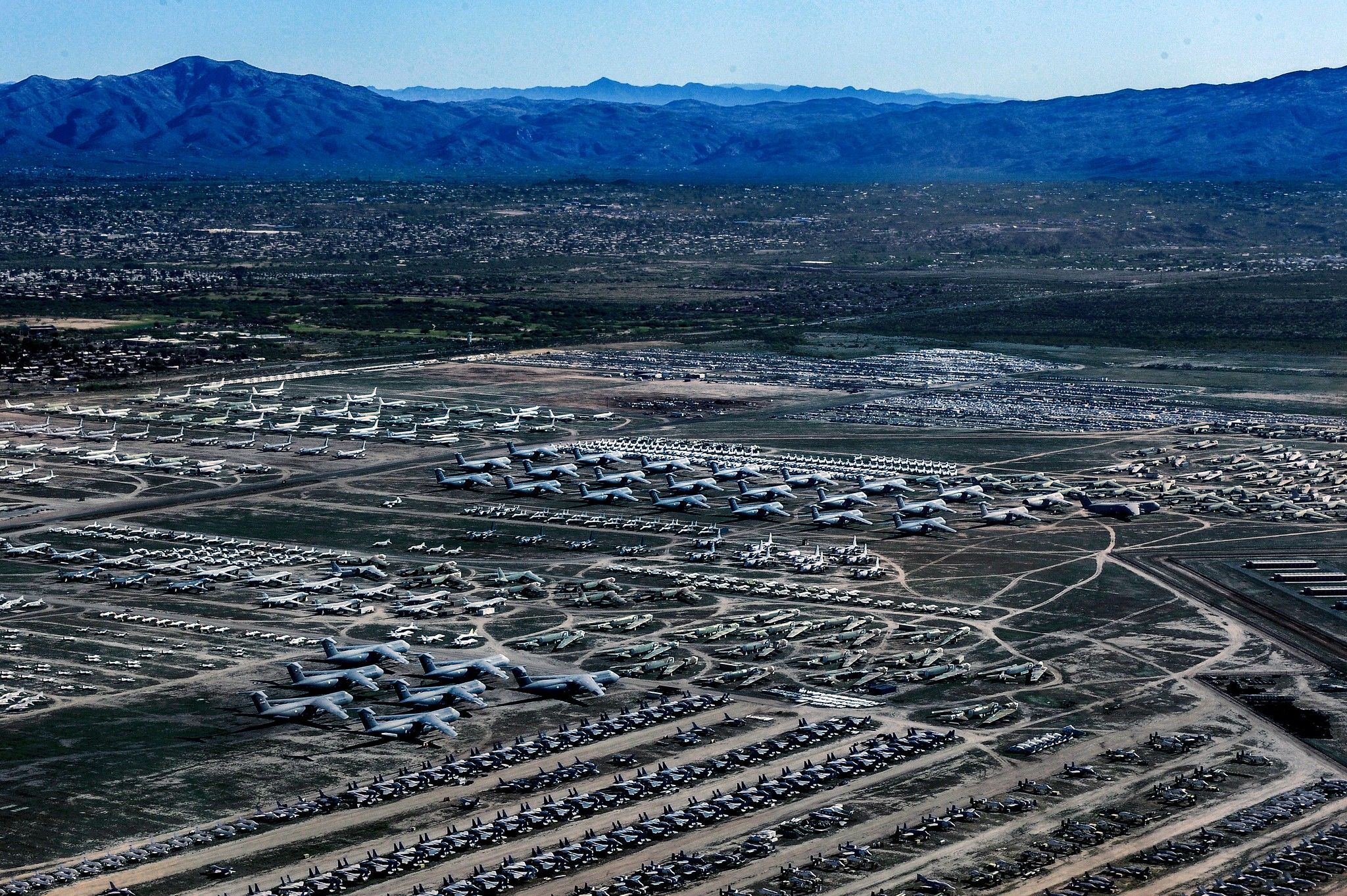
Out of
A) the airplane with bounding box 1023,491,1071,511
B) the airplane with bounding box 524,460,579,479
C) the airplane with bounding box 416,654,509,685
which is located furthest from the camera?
the airplane with bounding box 524,460,579,479

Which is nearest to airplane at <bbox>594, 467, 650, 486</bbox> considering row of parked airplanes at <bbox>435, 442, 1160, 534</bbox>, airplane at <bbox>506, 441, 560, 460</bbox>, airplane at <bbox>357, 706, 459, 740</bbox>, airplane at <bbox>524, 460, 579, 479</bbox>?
row of parked airplanes at <bbox>435, 442, 1160, 534</bbox>

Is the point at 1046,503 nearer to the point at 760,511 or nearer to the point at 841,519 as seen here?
the point at 841,519

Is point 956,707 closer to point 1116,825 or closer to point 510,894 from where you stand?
point 1116,825

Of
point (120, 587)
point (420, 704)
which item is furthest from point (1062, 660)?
point (120, 587)

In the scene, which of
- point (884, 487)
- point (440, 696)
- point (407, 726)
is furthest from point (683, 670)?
Answer: point (884, 487)

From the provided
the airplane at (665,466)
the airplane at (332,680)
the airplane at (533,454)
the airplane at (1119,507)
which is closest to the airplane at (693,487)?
the airplane at (665,466)

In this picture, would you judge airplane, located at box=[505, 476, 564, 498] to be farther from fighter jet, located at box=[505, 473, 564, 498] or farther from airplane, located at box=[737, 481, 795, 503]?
airplane, located at box=[737, 481, 795, 503]
